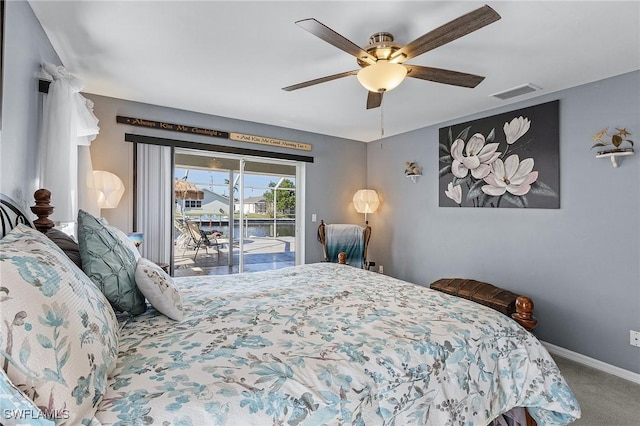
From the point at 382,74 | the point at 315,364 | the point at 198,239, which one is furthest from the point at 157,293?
the point at 198,239

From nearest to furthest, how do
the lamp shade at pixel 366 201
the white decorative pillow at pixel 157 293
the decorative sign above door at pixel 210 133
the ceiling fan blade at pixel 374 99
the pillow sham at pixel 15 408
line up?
1. the pillow sham at pixel 15 408
2. the white decorative pillow at pixel 157 293
3. the ceiling fan blade at pixel 374 99
4. the decorative sign above door at pixel 210 133
5. the lamp shade at pixel 366 201

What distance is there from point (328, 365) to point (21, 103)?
6.65ft

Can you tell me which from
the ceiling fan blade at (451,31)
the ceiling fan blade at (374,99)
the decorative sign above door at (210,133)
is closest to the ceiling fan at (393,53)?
the ceiling fan blade at (451,31)

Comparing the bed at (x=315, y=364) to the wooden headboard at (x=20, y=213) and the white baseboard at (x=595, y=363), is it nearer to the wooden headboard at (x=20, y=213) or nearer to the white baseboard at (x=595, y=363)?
the wooden headboard at (x=20, y=213)

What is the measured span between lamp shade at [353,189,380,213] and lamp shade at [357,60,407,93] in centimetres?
298

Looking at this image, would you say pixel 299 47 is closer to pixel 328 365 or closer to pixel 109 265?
pixel 109 265

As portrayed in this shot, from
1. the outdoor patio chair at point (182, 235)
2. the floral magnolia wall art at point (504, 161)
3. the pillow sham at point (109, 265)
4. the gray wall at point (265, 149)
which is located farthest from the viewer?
the outdoor patio chair at point (182, 235)

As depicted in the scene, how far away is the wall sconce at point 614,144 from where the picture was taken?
255 cm

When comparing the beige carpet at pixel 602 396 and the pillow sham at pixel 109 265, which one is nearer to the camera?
the pillow sham at pixel 109 265

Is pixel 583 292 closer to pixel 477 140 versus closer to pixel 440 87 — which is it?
pixel 477 140

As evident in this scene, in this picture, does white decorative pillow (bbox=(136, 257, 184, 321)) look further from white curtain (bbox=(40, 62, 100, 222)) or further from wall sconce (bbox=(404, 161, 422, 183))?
wall sconce (bbox=(404, 161, 422, 183))

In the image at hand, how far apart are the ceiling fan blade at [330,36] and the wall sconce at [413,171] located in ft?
8.65

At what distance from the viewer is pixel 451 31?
62.0 inches

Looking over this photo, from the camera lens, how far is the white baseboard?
8.35 feet
